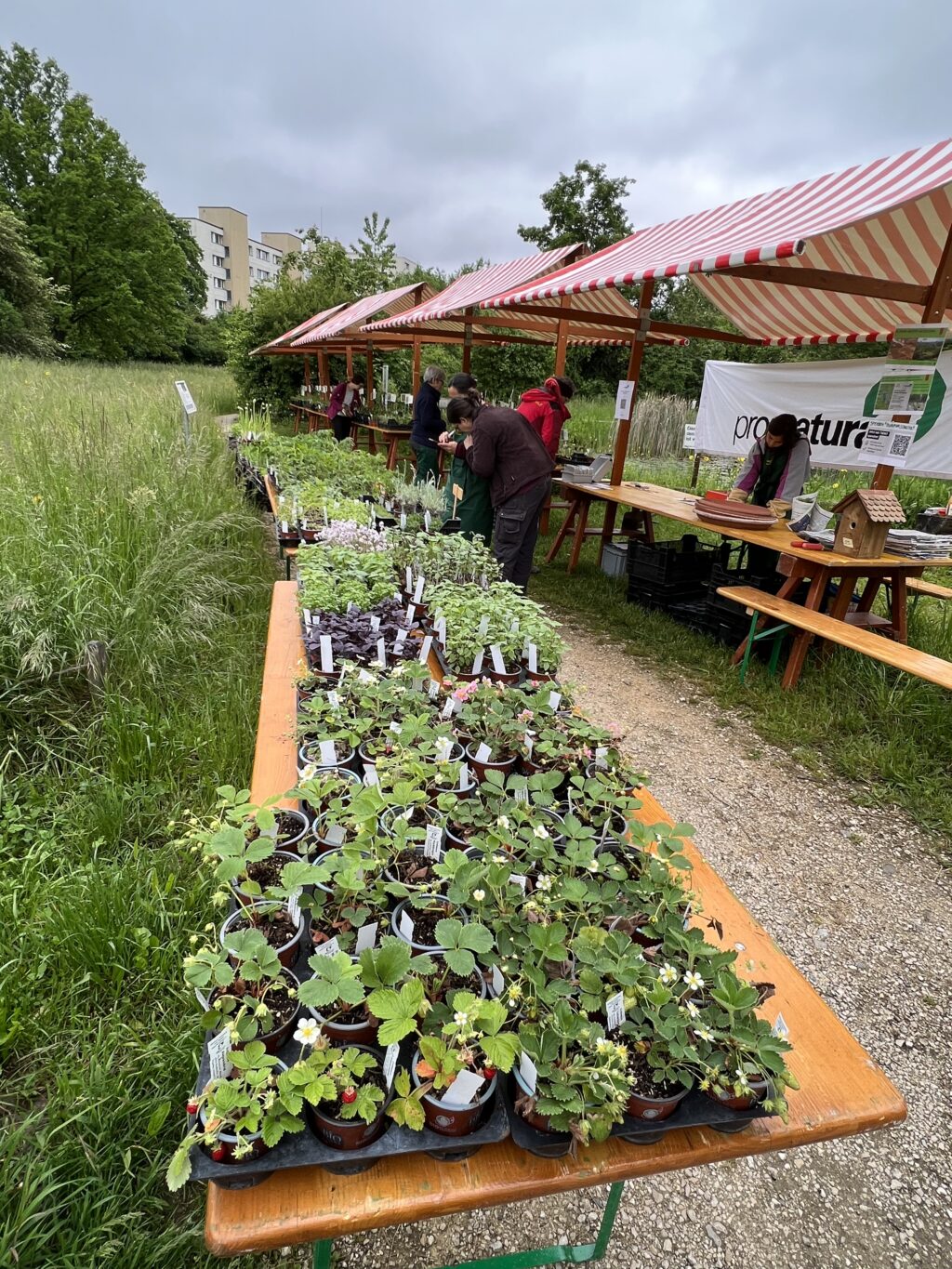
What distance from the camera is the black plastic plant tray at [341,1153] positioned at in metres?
0.82

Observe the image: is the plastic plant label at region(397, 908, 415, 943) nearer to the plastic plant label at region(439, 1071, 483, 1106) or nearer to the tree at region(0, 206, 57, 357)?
the plastic plant label at region(439, 1071, 483, 1106)

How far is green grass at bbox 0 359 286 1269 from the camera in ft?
4.28

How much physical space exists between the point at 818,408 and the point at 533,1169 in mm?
9447

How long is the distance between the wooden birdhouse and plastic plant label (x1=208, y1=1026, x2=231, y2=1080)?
13.2 feet

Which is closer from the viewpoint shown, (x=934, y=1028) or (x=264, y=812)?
(x=264, y=812)

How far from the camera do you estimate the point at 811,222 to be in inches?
128

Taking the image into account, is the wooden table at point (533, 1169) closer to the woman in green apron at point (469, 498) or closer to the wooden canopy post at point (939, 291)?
the wooden canopy post at point (939, 291)

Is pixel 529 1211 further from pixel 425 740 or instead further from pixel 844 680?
pixel 844 680

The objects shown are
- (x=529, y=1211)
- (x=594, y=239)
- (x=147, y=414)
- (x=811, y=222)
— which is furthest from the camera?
(x=594, y=239)

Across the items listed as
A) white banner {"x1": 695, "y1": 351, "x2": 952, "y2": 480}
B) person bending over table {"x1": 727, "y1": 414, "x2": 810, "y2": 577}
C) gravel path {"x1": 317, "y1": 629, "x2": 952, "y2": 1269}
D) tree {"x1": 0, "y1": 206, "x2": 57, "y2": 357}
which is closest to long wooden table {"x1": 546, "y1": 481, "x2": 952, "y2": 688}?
person bending over table {"x1": 727, "y1": 414, "x2": 810, "y2": 577}

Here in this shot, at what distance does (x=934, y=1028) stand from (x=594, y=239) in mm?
28653

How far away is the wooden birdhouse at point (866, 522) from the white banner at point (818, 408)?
2838 mm

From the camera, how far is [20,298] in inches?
708

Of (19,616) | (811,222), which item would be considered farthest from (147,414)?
(811,222)
